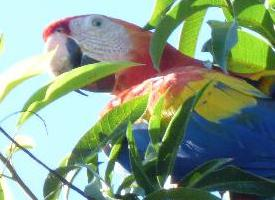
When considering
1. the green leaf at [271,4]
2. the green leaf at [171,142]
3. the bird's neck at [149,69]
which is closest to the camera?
the green leaf at [171,142]

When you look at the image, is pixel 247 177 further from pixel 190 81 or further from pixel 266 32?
pixel 190 81

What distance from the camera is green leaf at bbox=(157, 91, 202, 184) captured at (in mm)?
1090

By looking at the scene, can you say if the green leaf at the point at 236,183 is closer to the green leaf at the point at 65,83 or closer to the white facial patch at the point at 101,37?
the green leaf at the point at 65,83

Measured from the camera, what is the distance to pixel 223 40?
3.76 ft

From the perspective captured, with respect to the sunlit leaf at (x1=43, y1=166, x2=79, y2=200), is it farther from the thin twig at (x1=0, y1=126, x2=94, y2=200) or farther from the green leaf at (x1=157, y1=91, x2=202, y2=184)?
the green leaf at (x1=157, y1=91, x2=202, y2=184)

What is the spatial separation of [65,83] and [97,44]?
1.06 metres

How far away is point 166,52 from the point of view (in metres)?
2.03

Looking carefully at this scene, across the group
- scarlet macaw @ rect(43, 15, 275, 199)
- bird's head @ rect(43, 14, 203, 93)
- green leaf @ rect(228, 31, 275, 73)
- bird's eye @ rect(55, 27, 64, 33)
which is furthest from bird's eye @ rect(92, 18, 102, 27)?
green leaf @ rect(228, 31, 275, 73)

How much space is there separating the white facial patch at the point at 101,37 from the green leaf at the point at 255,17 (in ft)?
2.86

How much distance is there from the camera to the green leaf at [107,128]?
3.84 ft

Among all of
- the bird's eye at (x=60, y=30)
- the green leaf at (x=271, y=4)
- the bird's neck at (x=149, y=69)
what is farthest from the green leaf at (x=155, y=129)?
the bird's eye at (x=60, y=30)

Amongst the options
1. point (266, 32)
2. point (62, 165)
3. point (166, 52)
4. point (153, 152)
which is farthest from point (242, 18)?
point (166, 52)

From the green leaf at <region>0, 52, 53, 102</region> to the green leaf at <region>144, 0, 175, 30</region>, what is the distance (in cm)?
46

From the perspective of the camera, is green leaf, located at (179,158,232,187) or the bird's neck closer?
green leaf, located at (179,158,232,187)
